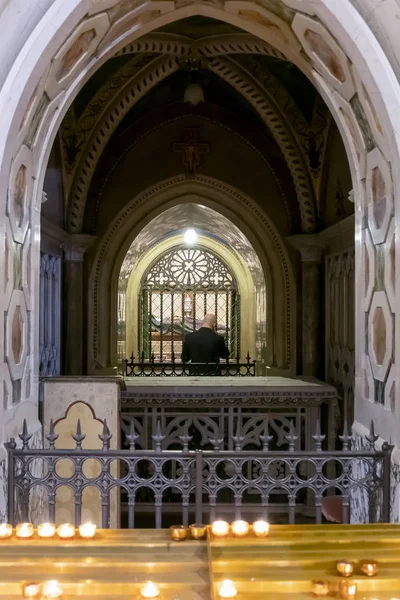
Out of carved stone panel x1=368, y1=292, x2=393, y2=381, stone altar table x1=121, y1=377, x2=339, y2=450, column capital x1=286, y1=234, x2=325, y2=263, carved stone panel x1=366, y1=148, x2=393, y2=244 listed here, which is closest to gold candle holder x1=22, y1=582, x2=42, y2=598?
carved stone panel x1=368, y1=292, x2=393, y2=381

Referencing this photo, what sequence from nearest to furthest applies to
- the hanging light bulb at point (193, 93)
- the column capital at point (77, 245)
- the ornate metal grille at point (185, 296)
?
the hanging light bulb at point (193, 93)
the column capital at point (77, 245)
the ornate metal grille at point (185, 296)

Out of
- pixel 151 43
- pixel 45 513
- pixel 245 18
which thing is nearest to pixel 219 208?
pixel 151 43

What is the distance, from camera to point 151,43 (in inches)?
279

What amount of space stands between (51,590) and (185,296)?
54.5ft

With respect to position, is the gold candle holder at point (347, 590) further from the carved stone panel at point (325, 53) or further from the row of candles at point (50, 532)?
the carved stone panel at point (325, 53)

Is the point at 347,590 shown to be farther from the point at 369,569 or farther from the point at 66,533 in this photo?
the point at 66,533

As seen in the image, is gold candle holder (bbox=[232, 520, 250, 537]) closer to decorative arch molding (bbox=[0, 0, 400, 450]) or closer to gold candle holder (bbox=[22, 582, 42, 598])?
gold candle holder (bbox=[22, 582, 42, 598])

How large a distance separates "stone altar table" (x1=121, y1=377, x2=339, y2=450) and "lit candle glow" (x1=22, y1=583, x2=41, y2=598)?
426 cm

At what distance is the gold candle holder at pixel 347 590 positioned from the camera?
193cm

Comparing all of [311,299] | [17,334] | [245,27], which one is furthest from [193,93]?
[17,334]

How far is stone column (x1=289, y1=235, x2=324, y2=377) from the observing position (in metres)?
8.98

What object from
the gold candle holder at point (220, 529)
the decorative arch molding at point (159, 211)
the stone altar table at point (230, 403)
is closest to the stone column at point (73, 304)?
the decorative arch molding at point (159, 211)

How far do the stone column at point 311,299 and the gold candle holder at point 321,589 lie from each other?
713 cm

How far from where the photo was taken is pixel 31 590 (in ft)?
6.39
